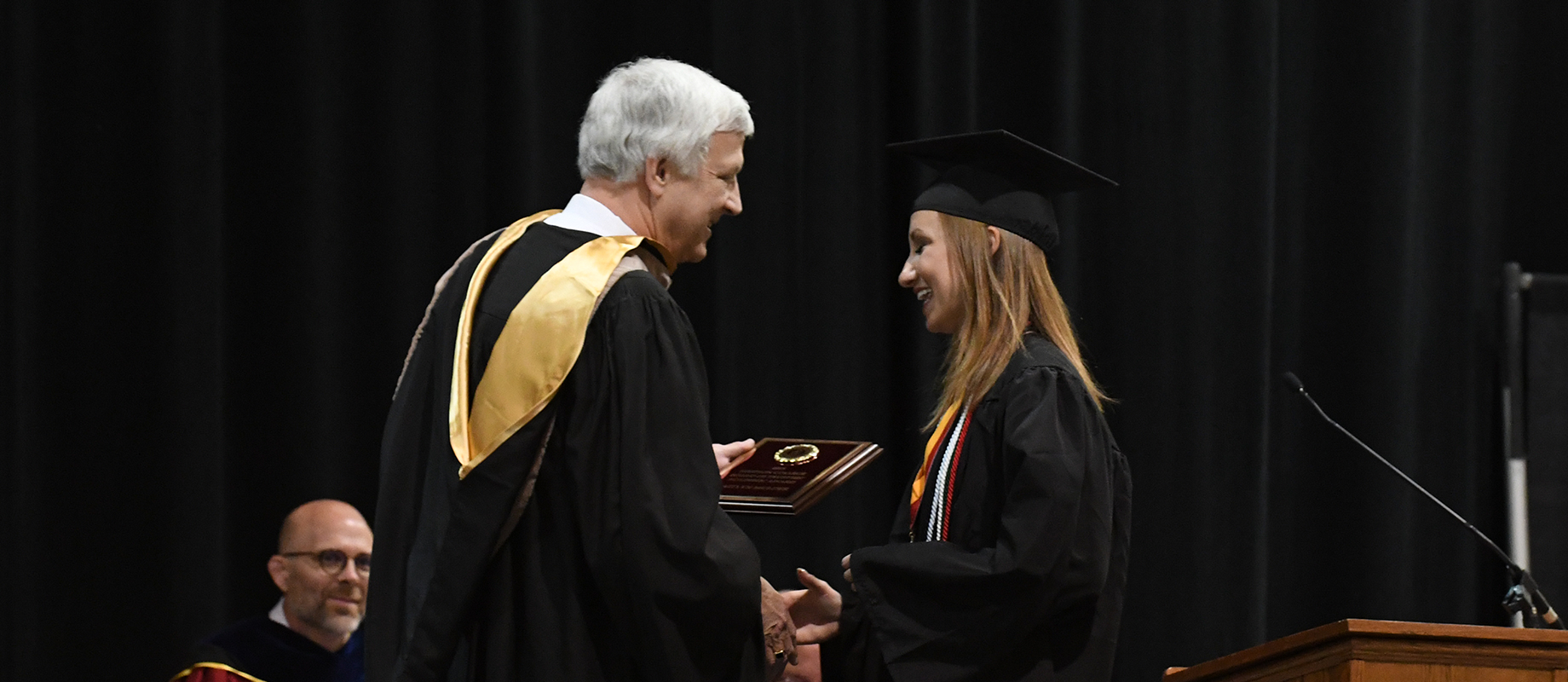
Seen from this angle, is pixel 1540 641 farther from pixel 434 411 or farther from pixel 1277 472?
pixel 1277 472

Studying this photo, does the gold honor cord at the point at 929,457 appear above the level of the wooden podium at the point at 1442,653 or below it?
above

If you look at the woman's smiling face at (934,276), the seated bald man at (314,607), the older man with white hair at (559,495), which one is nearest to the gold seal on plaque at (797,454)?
the woman's smiling face at (934,276)

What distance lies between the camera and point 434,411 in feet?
8.56

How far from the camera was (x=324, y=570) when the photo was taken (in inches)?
178

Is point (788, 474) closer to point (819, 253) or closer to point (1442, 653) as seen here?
point (1442, 653)

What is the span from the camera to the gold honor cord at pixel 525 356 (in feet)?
8.13

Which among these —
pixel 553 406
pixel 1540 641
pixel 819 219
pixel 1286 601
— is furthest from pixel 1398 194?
pixel 553 406

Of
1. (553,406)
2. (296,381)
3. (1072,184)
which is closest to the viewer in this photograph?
(553,406)

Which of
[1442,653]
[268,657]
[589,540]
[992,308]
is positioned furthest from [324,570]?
[1442,653]

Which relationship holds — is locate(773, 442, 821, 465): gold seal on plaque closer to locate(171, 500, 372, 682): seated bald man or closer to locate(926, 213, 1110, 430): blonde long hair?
locate(926, 213, 1110, 430): blonde long hair

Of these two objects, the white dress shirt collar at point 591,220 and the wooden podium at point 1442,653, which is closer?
the white dress shirt collar at point 591,220

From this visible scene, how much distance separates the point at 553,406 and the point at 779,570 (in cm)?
257

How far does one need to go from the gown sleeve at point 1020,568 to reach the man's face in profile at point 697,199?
2.22ft

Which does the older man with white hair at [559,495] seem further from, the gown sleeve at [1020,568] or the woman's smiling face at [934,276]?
the woman's smiling face at [934,276]
